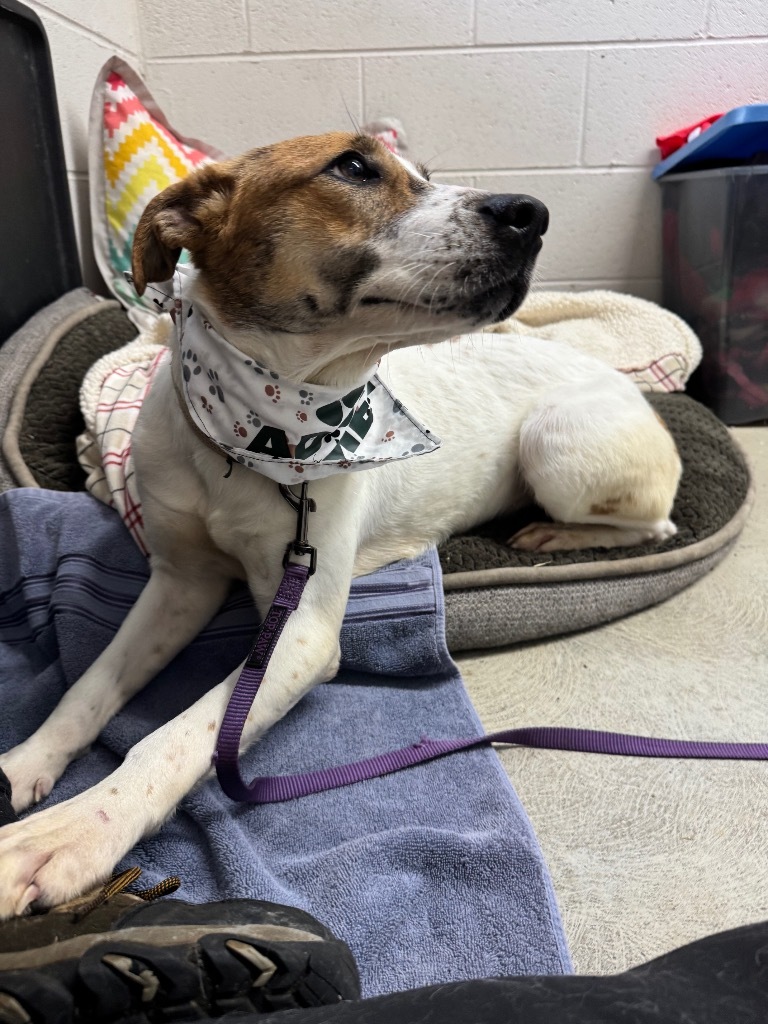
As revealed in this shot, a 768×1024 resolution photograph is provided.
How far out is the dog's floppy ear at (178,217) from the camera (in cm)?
132

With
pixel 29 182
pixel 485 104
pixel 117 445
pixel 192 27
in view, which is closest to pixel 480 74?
pixel 485 104

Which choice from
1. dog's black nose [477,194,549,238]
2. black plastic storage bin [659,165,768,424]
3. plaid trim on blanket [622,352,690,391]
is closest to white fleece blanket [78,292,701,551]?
plaid trim on blanket [622,352,690,391]

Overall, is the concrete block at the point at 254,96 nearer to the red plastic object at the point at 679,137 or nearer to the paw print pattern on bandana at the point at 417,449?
the red plastic object at the point at 679,137

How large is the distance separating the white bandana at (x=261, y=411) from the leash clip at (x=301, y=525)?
5 centimetres

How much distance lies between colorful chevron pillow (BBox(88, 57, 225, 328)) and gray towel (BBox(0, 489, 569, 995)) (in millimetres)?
1265

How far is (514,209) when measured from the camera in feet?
3.99

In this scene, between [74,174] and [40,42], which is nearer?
[40,42]

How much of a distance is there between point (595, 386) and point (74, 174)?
6.86ft

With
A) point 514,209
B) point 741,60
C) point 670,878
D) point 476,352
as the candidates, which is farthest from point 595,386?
point 741,60

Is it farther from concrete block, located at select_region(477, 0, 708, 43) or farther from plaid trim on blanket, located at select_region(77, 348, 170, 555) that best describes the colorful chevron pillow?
concrete block, located at select_region(477, 0, 708, 43)

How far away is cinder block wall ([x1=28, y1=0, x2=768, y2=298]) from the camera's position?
10.6 feet

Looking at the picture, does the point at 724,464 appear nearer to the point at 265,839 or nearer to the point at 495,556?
the point at 495,556

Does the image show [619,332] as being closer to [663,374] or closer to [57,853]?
[663,374]

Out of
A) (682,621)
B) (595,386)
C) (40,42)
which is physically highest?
(40,42)
